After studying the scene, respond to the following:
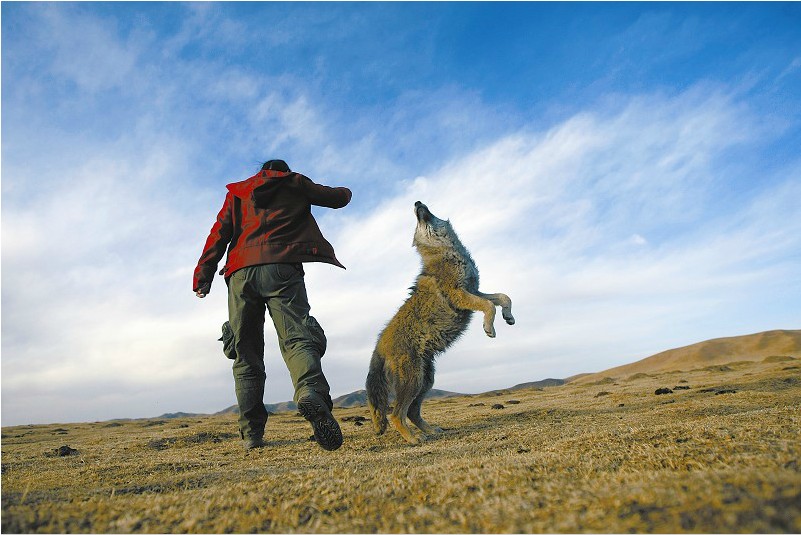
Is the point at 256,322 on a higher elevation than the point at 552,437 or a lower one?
higher

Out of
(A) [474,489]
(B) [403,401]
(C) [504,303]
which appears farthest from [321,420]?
(C) [504,303]

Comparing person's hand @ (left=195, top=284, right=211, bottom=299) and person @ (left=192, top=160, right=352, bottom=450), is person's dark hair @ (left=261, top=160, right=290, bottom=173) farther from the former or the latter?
person's hand @ (left=195, top=284, right=211, bottom=299)

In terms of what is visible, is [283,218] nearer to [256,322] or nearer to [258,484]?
[256,322]

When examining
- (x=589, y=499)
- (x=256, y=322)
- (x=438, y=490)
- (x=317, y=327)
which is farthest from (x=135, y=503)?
(x=256, y=322)

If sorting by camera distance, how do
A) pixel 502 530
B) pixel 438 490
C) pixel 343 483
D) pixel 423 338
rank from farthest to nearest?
pixel 423 338
pixel 343 483
pixel 438 490
pixel 502 530

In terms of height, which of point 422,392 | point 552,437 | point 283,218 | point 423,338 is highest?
point 283,218

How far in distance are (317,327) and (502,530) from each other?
3248mm

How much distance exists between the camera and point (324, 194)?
4.99 meters

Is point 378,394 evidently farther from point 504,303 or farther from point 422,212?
point 422,212

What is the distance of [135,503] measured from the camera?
88.6 inches

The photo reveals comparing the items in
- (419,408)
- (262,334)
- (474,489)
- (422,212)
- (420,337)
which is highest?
(422,212)

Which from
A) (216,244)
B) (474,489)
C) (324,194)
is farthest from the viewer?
(216,244)

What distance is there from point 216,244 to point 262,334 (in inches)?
41.0

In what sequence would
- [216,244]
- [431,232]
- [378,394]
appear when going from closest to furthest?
[216,244] → [378,394] → [431,232]
